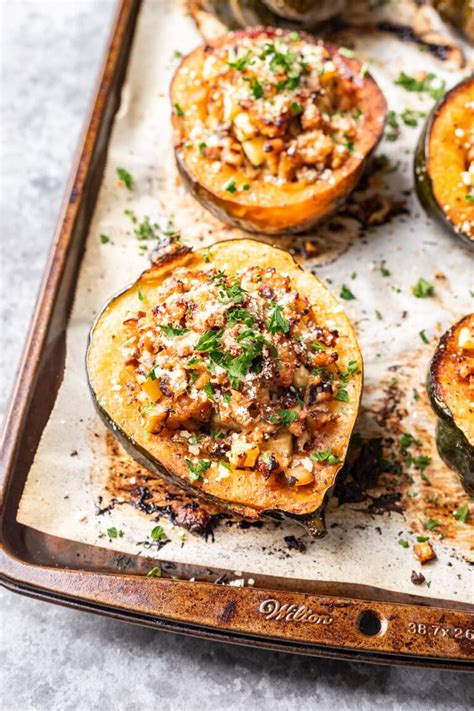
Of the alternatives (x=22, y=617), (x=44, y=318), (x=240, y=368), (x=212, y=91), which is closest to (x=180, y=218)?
(x=212, y=91)

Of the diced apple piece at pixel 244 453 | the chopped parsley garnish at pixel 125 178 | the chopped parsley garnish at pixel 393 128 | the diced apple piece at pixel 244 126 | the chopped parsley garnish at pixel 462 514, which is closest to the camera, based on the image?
the diced apple piece at pixel 244 453

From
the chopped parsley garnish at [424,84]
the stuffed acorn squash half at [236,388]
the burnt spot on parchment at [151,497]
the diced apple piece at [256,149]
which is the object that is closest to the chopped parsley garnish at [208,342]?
the stuffed acorn squash half at [236,388]

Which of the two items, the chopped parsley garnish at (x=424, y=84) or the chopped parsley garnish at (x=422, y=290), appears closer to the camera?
the chopped parsley garnish at (x=422, y=290)

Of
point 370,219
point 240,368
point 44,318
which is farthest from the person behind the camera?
point 370,219

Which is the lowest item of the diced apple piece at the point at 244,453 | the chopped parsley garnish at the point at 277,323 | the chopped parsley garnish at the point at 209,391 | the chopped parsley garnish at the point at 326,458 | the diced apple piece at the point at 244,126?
the chopped parsley garnish at the point at 326,458

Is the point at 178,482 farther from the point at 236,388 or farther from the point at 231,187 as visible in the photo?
the point at 231,187

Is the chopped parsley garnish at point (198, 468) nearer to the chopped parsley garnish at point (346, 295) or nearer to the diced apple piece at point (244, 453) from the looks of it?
the diced apple piece at point (244, 453)

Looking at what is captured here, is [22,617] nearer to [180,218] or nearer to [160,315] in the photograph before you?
[160,315]
